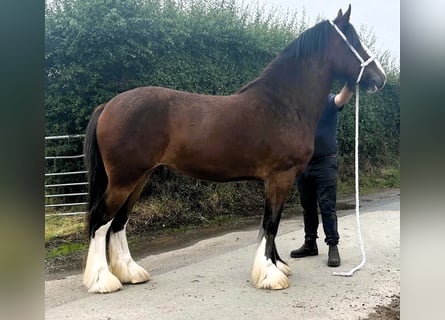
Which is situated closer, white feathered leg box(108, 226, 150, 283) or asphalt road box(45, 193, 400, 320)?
asphalt road box(45, 193, 400, 320)

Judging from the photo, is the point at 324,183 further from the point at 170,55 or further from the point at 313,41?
the point at 170,55

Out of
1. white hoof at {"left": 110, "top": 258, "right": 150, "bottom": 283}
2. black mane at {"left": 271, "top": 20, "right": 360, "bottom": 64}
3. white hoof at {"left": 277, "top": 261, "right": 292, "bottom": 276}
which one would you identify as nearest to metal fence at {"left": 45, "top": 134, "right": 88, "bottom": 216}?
white hoof at {"left": 110, "top": 258, "right": 150, "bottom": 283}

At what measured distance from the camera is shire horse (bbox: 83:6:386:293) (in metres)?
2.25

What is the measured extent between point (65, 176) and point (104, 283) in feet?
2.27

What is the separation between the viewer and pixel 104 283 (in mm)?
2193

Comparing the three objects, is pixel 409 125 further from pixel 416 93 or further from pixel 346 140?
pixel 346 140

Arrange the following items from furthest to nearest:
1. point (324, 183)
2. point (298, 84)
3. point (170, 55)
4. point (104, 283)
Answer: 1. point (170, 55)
2. point (324, 183)
3. point (298, 84)
4. point (104, 283)

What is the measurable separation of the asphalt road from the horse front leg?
112mm

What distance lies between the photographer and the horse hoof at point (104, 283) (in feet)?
7.12

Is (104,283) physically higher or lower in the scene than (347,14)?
lower

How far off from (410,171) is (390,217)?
1.04 meters

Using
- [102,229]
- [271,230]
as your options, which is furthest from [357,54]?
[102,229]

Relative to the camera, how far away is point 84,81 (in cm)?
238

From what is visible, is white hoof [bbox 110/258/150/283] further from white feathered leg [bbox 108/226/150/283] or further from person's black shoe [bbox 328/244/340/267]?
person's black shoe [bbox 328/244/340/267]
